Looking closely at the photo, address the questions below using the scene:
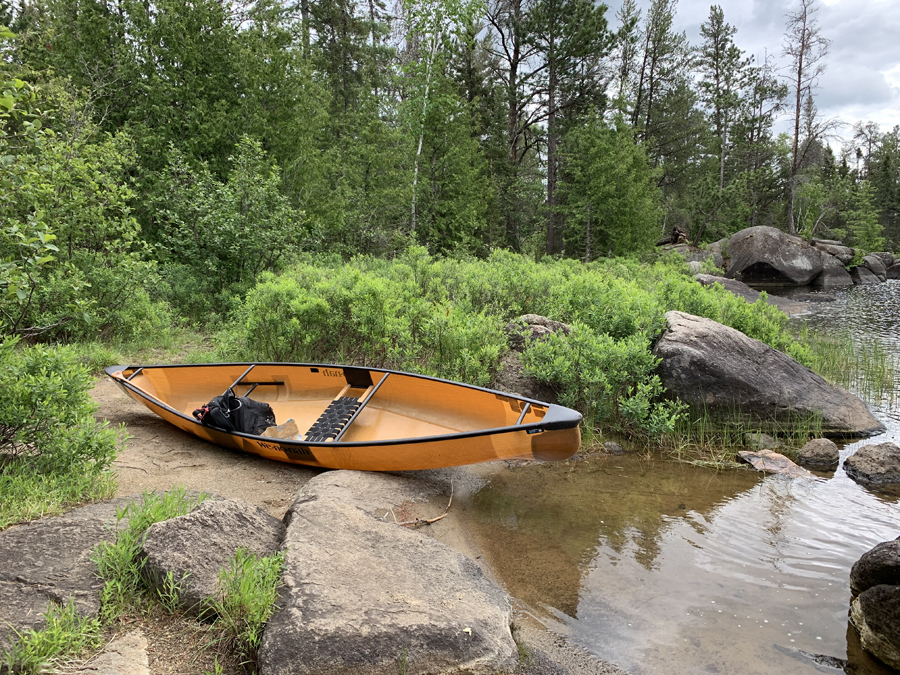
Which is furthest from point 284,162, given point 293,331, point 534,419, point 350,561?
point 350,561

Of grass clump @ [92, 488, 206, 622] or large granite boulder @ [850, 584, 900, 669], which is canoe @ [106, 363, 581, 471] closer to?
grass clump @ [92, 488, 206, 622]

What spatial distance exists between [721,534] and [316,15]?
2678 centimetres

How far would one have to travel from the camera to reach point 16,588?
2348mm

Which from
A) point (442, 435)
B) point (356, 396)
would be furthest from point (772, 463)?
point (356, 396)

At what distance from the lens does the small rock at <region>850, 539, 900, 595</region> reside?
3107 mm

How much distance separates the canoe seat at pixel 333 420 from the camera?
17.0ft

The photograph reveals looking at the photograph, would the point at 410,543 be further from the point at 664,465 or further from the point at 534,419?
the point at 664,465

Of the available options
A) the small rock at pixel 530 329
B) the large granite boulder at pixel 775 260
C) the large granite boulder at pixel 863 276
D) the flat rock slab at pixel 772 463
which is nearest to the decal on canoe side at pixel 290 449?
the small rock at pixel 530 329

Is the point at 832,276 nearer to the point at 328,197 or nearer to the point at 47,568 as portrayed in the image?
the point at 328,197

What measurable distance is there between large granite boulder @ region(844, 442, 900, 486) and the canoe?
3.44m

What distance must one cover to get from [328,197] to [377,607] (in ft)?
46.3

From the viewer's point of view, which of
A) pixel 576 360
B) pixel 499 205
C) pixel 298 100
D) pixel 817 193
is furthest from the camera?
pixel 817 193

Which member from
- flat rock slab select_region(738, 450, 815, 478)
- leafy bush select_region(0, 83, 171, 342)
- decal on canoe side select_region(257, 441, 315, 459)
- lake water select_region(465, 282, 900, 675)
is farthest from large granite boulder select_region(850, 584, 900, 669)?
leafy bush select_region(0, 83, 171, 342)

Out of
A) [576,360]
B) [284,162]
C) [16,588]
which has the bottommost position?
[16,588]
